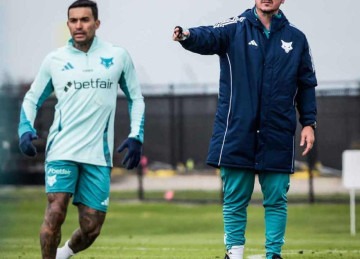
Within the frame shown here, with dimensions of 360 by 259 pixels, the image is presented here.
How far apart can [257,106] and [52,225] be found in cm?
178

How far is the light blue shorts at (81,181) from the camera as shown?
31.3ft

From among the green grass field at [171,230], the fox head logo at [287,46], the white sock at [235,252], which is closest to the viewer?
the fox head logo at [287,46]

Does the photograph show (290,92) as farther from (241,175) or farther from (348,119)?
(348,119)

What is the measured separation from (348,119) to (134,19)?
436 centimetres

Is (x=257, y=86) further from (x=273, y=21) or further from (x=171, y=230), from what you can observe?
(x=171, y=230)

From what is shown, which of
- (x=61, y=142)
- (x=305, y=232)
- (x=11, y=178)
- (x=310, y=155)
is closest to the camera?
(x=61, y=142)

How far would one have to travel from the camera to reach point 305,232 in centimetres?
1964

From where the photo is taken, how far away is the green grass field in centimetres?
1307

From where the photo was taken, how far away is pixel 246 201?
392 inches

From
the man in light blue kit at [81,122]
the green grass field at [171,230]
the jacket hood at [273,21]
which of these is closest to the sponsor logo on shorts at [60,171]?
the man in light blue kit at [81,122]

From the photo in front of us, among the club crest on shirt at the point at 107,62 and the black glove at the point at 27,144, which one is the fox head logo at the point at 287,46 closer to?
the club crest on shirt at the point at 107,62

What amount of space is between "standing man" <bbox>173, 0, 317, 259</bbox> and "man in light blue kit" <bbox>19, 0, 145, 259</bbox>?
0.66m

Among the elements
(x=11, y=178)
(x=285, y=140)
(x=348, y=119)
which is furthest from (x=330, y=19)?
(x=285, y=140)

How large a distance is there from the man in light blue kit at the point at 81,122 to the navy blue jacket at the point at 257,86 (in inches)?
25.8
